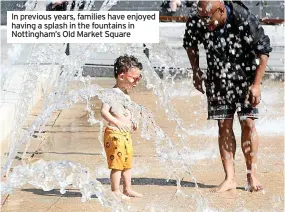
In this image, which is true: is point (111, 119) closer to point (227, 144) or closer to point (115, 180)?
point (115, 180)

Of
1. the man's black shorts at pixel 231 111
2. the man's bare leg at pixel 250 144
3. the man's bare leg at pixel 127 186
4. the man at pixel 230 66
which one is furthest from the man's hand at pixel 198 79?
the man's bare leg at pixel 127 186

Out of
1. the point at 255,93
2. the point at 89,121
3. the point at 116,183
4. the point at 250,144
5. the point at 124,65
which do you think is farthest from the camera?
the point at 89,121

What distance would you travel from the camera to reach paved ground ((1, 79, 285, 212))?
5.38 m

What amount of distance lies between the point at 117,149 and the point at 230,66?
37.8 inches

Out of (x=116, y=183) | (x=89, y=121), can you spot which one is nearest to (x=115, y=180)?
(x=116, y=183)

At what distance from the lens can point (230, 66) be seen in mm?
5781

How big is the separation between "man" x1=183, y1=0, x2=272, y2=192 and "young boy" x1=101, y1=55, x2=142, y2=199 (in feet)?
1.72

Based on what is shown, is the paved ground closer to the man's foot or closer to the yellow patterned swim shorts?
the man's foot

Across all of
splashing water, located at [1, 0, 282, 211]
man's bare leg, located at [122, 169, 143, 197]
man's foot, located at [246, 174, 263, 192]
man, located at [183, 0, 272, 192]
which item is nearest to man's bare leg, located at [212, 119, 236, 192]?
man, located at [183, 0, 272, 192]

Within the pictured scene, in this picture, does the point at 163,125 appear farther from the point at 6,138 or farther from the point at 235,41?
the point at 235,41

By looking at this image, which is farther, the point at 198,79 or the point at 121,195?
the point at 198,79

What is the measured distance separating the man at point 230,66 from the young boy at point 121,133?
1.72ft

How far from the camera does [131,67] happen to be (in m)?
5.59

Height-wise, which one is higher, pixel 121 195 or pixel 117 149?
pixel 117 149
